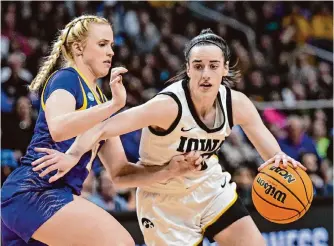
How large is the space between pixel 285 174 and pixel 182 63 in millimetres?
6427

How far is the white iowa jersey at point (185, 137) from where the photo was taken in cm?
424

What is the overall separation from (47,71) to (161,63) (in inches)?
273

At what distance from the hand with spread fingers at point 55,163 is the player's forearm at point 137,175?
0.78m

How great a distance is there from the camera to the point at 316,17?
12.9m

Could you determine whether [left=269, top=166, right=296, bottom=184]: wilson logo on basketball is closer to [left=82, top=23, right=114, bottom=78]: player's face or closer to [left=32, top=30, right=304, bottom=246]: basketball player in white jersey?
[left=32, top=30, right=304, bottom=246]: basketball player in white jersey

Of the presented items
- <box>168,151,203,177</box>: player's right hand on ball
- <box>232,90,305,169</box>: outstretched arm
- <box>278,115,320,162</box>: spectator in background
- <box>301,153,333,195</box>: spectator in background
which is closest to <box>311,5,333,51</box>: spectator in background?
<box>278,115,320,162</box>: spectator in background

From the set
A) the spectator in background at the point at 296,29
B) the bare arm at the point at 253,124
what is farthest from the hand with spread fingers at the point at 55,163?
the spectator in background at the point at 296,29

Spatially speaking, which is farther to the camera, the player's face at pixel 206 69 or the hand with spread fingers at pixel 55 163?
the player's face at pixel 206 69

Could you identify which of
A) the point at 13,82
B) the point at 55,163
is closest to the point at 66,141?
the point at 55,163

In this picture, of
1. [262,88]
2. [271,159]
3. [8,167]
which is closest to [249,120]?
[271,159]

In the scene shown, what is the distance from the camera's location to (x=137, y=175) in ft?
14.3

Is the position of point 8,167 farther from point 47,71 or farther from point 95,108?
point 95,108

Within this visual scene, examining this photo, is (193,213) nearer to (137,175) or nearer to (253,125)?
(137,175)

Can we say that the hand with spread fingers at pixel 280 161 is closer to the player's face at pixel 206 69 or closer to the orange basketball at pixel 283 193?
the orange basketball at pixel 283 193
